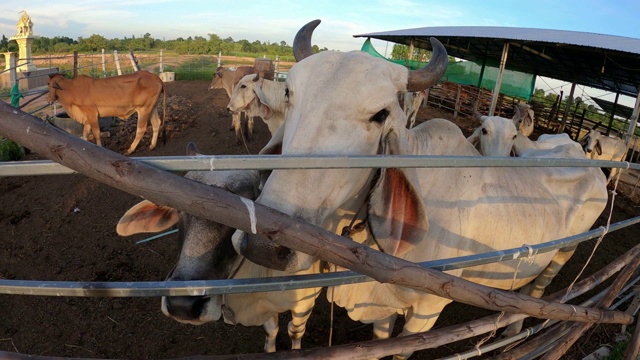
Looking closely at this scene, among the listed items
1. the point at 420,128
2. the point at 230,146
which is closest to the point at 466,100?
the point at 230,146

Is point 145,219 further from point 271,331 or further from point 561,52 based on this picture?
point 561,52

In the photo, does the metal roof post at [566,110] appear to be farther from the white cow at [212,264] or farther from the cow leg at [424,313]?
the white cow at [212,264]

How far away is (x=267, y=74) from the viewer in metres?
14.1

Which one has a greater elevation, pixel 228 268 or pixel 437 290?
pixel 437 290

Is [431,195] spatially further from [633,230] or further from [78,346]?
[633,230]

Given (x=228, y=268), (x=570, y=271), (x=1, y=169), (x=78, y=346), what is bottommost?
(x=78, y=346)

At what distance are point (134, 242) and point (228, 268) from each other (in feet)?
13.0

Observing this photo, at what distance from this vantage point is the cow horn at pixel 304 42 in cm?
244

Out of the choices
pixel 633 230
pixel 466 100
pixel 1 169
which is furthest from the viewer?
pixel 466 100

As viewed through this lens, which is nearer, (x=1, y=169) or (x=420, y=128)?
(x=1, y=169)

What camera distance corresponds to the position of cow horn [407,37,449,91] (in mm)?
2141

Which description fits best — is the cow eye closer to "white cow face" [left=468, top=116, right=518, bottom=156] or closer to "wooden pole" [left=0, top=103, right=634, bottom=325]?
"wooden pole" [left=0, top=103, right=634, bottom=325]

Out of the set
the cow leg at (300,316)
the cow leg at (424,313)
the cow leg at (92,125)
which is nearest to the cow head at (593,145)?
the cow leg at (424,313)

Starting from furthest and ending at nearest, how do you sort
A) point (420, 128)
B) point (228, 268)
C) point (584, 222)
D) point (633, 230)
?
point (633, 230), point (584, 222), point (420, 128), point (228, 268)
